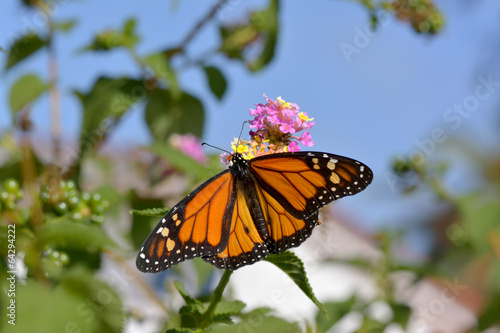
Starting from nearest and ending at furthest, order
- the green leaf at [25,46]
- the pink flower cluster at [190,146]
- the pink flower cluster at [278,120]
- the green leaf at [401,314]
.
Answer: the pink flower cluster at [278,120] → the green leaf at [25,46] → the green leaf at [401,314] → the pink flower cluster at [190,146]

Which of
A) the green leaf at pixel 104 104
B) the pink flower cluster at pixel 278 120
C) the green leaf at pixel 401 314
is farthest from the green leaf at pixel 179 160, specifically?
the green leaf at pixel 401 314

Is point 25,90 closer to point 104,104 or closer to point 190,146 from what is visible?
point 104,104

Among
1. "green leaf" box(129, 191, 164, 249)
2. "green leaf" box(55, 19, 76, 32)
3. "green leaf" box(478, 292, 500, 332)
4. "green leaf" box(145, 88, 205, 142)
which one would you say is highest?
"green leaf" box(55, 19, 76, 32)

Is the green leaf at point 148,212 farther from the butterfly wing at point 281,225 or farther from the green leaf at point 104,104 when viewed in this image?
the green leaf at point 104,104

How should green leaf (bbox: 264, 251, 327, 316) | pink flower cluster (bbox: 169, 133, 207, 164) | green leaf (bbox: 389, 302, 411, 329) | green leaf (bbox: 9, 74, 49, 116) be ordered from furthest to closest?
pink flower cluster (bbox: 169, 133, 207, 164) → green leaf (bbox: 389, 302, 411, 329) → green leaf (bbox: 9, 74, 49, 116) → green leaf (bbox: 264, 251, 327, 316)

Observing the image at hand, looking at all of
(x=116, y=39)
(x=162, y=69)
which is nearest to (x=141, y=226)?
(x=162, y=69)

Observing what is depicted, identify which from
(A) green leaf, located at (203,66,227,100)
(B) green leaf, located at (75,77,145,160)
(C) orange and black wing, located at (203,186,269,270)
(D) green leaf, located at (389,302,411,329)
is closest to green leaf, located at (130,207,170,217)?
(C) orange and black wing, located at (203,186,269,270)

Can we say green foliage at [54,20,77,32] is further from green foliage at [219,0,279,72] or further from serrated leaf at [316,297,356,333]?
serrated leaf at [316,297,356,333]
